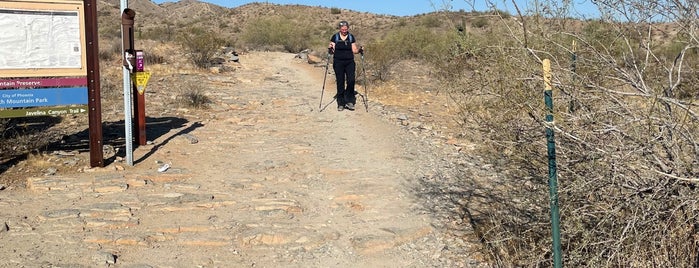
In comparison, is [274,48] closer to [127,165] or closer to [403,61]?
[403,61]

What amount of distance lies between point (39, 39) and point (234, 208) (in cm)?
330

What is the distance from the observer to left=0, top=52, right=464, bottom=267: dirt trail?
5871 millimetres

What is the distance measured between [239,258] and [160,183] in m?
2.29

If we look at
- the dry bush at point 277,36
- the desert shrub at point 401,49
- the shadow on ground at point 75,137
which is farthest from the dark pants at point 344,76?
the dry bush at point 277,36

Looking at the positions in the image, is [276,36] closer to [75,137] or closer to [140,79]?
[75,137]

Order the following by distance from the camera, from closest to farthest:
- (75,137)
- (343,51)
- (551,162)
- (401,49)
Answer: (551,162) < (75,137) < (343,51) < (401,49)

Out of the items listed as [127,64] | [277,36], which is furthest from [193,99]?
[277,36]

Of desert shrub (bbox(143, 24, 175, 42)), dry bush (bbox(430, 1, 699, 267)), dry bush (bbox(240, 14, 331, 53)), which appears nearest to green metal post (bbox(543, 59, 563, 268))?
dry bush (bbox(430, 1, 699, 267))

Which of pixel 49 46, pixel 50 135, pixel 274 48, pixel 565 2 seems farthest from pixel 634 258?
pixel 274 48

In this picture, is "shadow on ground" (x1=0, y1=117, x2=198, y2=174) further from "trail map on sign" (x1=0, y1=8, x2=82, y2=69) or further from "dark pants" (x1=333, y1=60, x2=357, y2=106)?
"dark pants" (x1=333, y1=60, x2=357, y2=106)

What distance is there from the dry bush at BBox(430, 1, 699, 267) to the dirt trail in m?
1.46

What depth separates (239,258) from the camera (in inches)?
230

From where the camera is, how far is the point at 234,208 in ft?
22.9

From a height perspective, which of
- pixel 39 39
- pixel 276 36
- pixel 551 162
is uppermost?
pixel 276 36
